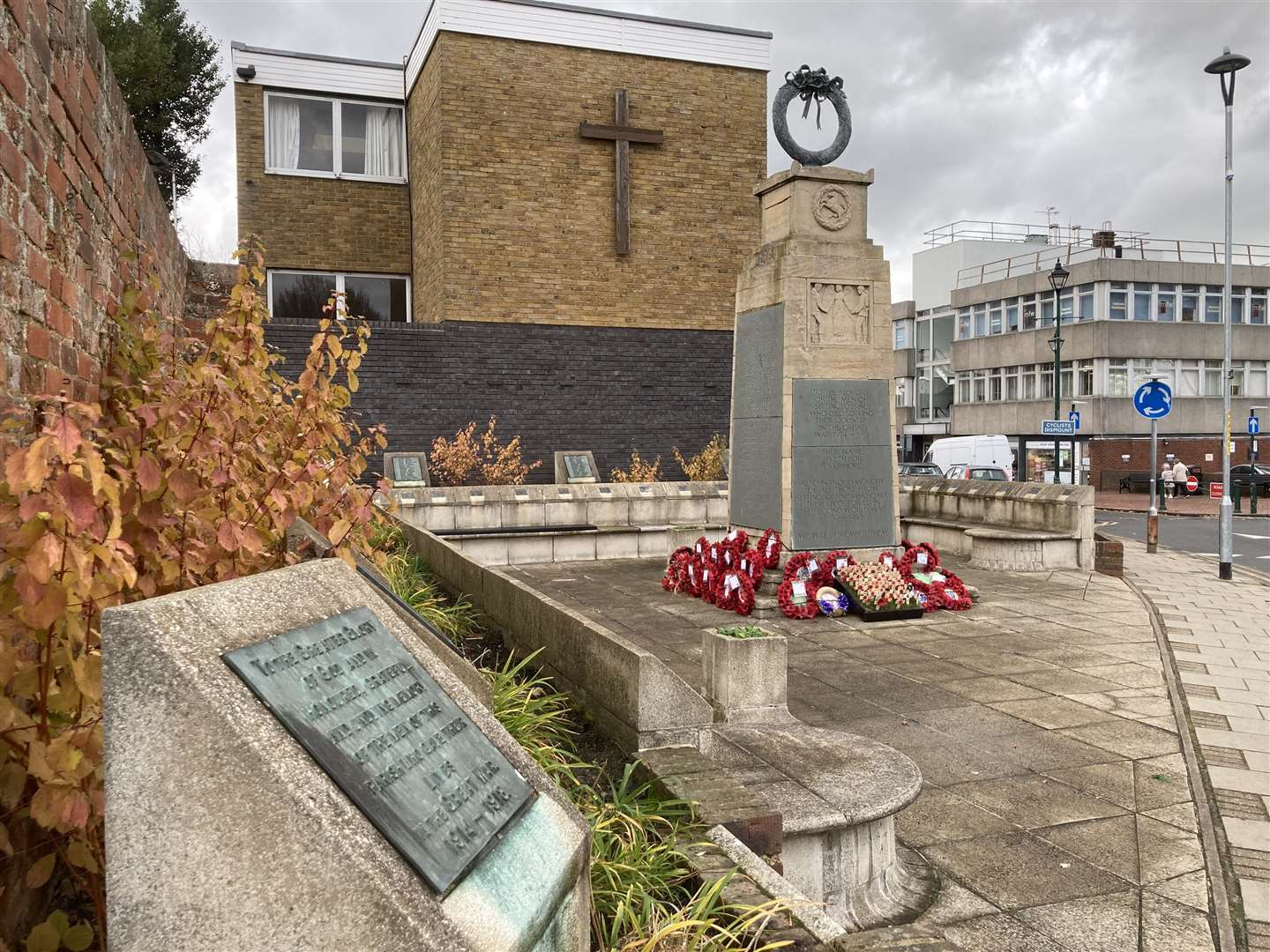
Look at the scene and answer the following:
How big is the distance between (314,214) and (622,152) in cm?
643

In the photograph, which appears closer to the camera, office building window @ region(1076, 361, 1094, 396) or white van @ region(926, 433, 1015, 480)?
white van @ region(926, 433, 1015, 480)

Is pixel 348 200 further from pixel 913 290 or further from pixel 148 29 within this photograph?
pixel 913 290

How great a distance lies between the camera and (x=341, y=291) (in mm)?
20734

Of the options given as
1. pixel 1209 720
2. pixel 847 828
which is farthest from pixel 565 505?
pixel 847 828

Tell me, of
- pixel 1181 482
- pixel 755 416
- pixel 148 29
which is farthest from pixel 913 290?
pixel 755 416

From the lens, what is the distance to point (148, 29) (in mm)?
23781

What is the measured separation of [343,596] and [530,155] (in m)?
17.4

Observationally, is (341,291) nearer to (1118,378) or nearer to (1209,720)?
(1209,720)

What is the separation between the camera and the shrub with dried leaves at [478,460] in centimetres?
1792

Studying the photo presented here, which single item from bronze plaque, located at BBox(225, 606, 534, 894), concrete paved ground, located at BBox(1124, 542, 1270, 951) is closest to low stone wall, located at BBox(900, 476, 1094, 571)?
concrete paved ground, located at BBox(1124, 542, 1270, 951)

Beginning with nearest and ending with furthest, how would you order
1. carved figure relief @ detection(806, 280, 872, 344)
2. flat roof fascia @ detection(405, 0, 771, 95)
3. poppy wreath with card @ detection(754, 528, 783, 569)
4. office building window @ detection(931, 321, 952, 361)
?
poppy wreath with card @ detection(754, 528, 783, 569), carved figure relief @ detection(806, 280, 872, 344), flat roof fascia @ detection(405, 0, 771, 95), office building window @ detection(931, 321, 952, 361)

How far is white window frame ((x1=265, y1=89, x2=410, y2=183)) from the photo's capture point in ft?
66.3

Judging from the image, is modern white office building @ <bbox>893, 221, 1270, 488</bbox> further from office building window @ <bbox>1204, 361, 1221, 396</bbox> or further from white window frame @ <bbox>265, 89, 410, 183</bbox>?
white window frame @ <bbox>265, 89, 410, 183</bbox>

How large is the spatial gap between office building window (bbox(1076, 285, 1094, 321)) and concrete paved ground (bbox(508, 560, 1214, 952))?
36.6 meters
